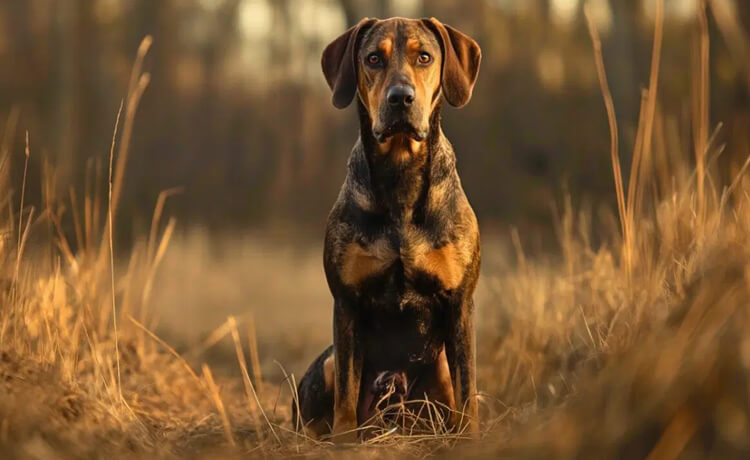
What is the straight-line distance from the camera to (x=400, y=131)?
3604 millimetres

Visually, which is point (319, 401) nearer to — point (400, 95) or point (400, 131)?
point (400, 131)

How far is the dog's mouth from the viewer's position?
3580mm

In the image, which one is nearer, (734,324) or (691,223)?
(734,324)

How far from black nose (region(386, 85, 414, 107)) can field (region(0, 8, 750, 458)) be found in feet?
2.90

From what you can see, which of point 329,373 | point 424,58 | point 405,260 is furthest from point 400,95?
point 329,373

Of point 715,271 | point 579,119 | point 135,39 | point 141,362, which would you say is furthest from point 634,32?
point 715,271

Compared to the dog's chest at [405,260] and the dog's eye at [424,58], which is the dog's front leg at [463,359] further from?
the dog's eye at [424,58]

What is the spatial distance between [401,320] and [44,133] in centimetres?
738

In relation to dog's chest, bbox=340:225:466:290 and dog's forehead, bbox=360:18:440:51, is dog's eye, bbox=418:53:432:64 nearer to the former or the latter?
dog's forehead, bbox=360:18:440:51

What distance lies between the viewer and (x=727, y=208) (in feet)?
12.0

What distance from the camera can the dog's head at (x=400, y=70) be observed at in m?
3.59

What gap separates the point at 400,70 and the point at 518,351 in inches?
80.7

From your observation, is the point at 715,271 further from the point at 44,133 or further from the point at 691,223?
the point at 44,133

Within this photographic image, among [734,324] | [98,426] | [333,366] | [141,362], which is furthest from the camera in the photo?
[141,362]
